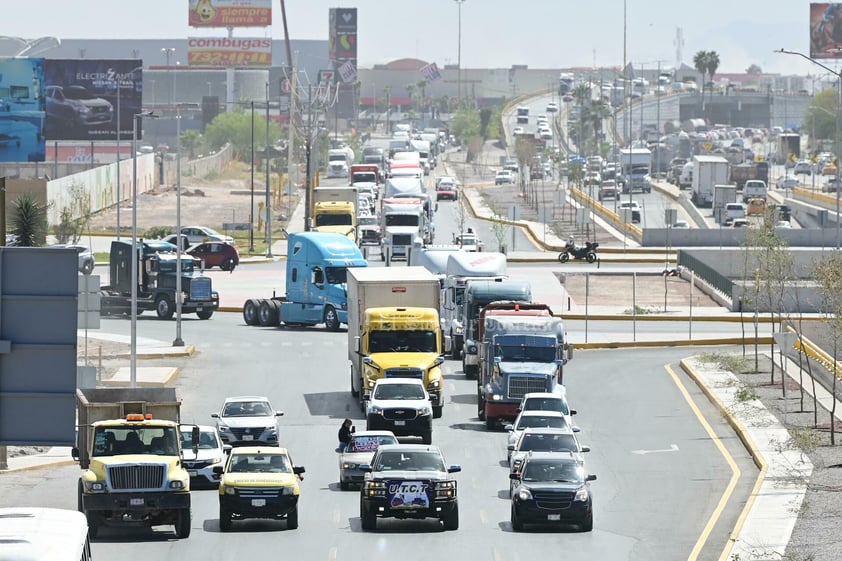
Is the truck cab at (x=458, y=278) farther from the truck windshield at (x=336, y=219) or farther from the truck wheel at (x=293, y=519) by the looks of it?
the truck windshield at (x=336, y=219)

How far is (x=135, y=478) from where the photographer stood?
31422mm

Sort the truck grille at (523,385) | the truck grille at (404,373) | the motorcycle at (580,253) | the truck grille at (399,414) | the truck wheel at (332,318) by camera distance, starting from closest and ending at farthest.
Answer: the truck grille at (399,414) → the truck grille at (523,385) → the truck grille at (404,373) → the truck wheel at (332,318) → the motorcycle at (580,253)

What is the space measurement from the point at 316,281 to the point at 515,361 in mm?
20815

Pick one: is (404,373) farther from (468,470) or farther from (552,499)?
(552,499)

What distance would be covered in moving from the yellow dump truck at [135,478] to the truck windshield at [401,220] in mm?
58727

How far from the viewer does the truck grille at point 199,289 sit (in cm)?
7169

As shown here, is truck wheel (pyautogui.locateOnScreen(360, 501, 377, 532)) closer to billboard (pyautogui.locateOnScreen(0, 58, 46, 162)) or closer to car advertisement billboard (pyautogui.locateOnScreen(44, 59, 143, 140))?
billboard (pyautogui.locateOnScreen(0, 58, 46, 162))

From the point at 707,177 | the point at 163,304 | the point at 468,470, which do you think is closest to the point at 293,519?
the point at 468,470

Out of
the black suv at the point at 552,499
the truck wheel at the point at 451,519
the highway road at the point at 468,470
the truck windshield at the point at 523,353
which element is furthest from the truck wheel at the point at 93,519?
the truck windshield at the point at 523,353

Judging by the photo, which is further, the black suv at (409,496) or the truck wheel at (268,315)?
the truck wheel at (268,315)

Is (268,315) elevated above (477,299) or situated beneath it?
situated beneath

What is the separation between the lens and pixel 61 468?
41.5m

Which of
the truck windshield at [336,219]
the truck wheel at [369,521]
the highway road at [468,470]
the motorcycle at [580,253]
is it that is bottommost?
the highway road at [468,470]

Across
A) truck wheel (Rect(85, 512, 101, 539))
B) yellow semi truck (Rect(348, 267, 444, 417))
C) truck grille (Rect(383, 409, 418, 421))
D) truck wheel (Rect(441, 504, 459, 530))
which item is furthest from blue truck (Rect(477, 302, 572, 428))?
truck wheel (Rect(85, 512, 101, 539))
